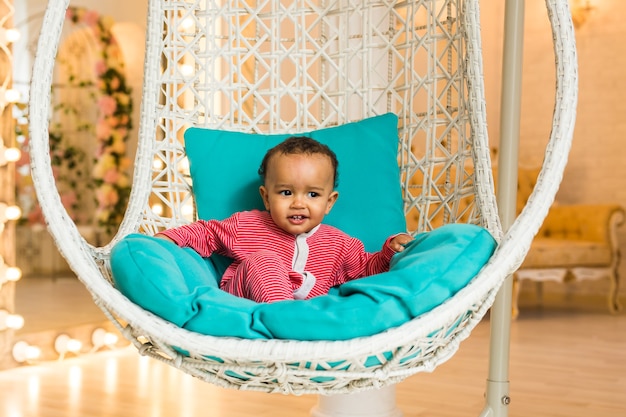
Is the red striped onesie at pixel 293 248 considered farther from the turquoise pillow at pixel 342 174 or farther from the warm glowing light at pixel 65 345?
the warm glowing light at pixel 65 345

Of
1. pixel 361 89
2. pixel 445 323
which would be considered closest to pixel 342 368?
pixel 445 323

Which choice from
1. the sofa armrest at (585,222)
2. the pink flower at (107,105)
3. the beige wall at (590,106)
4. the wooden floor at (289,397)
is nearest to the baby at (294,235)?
the wooden floor at (289,397)

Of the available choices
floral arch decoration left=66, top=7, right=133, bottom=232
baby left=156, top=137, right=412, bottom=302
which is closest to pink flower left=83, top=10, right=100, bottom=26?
floral arch decoration left=66, top=7, right=133, bottom=232

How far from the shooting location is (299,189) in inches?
60.1

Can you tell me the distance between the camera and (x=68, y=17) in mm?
2912

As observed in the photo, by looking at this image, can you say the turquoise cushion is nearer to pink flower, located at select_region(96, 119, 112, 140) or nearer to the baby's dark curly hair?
the baby's dark curly hair

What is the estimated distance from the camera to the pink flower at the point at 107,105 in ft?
9.84

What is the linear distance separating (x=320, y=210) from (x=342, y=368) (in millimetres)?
475

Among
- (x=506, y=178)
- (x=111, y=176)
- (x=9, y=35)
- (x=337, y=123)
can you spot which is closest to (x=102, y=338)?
(x=111, y=176)

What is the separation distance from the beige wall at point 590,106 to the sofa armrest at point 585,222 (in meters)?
0.48

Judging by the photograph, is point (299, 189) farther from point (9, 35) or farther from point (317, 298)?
point (9, 35)

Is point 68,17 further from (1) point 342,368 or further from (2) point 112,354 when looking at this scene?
(1) point 342,368

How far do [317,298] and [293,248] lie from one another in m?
0.42

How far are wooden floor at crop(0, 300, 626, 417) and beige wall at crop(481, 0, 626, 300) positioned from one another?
187 centimetres
